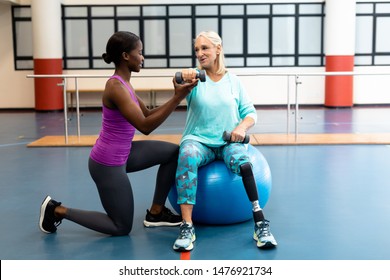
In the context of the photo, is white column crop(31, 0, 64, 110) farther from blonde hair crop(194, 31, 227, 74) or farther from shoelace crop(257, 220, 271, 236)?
shoelace crop(257, 220, 271, 236)

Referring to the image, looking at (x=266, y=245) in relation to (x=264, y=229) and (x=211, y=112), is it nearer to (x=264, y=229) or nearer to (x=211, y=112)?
(x=264, y=229)

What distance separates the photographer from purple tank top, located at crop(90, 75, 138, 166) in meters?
3.08

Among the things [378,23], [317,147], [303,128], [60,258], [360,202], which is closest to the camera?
[60,258]

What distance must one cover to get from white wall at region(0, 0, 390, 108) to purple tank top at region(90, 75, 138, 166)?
29.1 ft

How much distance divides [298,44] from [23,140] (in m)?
7.05

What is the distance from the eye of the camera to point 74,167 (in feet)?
18.0

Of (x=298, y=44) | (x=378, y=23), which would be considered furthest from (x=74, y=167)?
(x=378, y=23)

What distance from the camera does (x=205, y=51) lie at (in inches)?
131

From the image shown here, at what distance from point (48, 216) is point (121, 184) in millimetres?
543

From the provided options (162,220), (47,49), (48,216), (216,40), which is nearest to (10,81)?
(47,49)

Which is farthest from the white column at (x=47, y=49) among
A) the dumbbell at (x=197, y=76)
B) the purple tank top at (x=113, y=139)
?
the dumbbell at (x=197, y=76)

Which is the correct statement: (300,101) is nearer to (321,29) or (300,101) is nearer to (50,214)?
(321,29)

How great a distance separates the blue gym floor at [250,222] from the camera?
2.93m

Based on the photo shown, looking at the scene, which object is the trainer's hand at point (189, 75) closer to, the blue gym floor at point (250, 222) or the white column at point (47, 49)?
the blue gym floor at point (250, 222)
